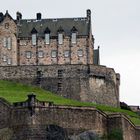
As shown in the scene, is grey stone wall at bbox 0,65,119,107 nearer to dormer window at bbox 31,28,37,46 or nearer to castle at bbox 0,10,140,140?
castle at bbox 0,10,140,140

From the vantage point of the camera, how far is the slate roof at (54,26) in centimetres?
11750

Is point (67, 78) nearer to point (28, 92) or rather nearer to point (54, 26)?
point (28, 92)

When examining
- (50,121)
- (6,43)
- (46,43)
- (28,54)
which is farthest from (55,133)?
(46,43)

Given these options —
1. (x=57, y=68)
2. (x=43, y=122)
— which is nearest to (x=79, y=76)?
(x=57, y=68)

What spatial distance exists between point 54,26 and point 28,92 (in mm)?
17934

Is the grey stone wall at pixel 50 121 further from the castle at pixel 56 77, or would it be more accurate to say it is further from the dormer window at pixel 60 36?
the dormer window at pixel 60 36

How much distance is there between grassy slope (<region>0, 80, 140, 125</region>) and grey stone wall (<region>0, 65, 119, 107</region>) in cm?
220

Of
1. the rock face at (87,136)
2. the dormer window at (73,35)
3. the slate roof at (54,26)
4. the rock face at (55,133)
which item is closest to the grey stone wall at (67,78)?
the dormer window at (73,35)

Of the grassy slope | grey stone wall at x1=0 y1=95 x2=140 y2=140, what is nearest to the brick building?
the grassy slope

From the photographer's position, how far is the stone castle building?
110 meters

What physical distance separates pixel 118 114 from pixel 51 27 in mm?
25877

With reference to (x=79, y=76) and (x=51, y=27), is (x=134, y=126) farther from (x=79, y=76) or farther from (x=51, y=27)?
(x=51, y=27)

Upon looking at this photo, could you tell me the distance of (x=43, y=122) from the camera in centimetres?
9156

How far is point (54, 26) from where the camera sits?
119m
